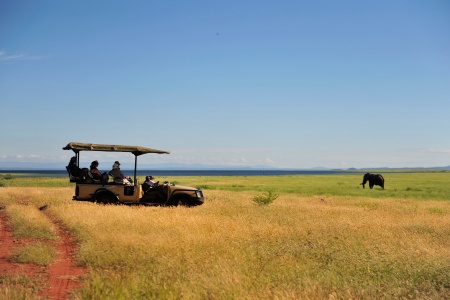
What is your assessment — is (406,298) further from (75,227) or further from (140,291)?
(75,227)

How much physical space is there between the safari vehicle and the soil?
6237mm

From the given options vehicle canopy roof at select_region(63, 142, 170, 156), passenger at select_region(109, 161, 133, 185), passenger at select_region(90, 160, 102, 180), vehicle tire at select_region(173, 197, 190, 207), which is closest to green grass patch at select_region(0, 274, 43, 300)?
vehicle canopy roof at select_region(63, 142, 170, 156)

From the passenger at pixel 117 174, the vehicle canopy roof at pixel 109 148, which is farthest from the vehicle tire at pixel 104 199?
the vehicle canopy roof at pixel 109 148

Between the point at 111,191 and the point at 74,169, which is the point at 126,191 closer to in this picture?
the point at 111,191

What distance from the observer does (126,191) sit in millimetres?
20156

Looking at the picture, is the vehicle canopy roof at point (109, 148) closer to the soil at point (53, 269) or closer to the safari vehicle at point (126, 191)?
the safari vehicle at point (126, 191)

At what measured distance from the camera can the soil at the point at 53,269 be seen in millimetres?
7832

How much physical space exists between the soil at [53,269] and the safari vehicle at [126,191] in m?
6.24

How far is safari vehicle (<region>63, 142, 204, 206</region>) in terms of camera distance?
65.2 feet

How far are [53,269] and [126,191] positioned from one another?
1071cm

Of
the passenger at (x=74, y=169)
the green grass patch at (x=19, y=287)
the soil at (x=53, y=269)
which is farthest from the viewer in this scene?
the passenger at (x=74, y=169)

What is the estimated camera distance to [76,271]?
369 inches

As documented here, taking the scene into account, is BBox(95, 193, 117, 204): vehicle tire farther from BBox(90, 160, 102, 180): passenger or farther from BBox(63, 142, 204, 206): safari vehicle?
BBox(90, 160, 102, 180): passenger

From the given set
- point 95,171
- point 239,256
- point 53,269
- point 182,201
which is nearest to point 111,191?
point 95,171
